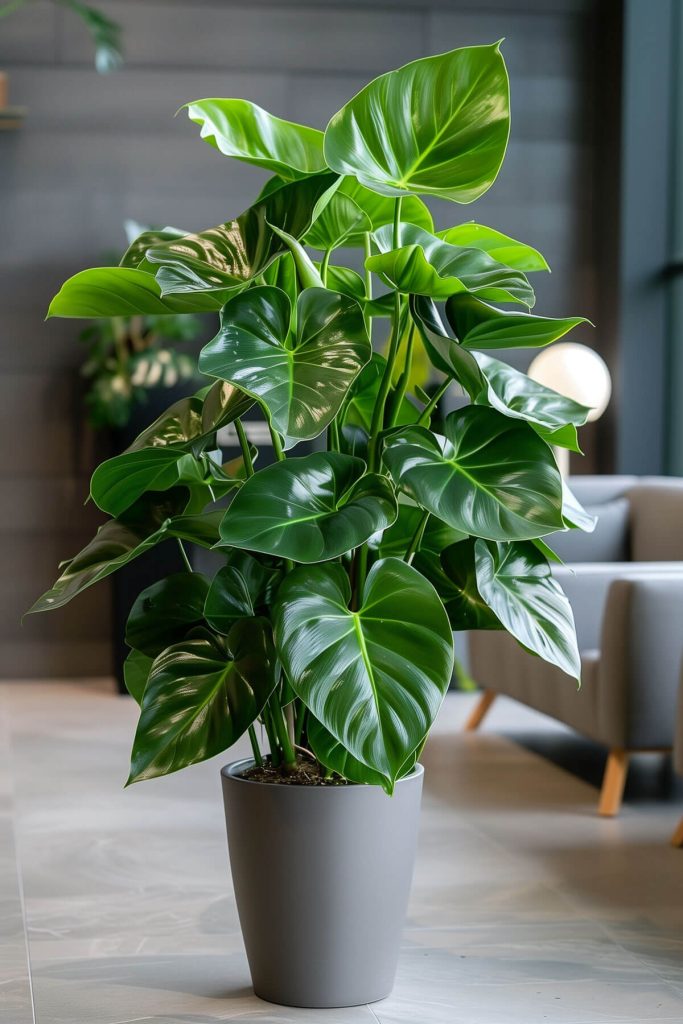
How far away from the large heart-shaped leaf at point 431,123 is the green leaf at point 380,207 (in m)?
0.18

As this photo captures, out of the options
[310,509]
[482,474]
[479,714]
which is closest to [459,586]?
[482,474]

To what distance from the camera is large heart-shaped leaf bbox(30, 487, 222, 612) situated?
1.97 m

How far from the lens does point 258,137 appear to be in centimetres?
201

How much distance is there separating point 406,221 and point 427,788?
6.40 ft

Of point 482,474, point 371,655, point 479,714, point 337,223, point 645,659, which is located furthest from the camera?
point 479,714

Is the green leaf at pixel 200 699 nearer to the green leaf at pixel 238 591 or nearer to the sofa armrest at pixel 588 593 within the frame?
the green leaf at pixel 238 591

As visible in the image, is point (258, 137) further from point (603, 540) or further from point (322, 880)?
Result: point (603, 540)

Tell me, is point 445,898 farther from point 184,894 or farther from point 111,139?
point 111,139

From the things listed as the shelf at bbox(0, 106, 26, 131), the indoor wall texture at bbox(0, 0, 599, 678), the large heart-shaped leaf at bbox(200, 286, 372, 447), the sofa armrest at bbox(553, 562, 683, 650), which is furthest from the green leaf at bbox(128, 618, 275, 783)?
the shelf at bbox(0, 106, 26, 131)

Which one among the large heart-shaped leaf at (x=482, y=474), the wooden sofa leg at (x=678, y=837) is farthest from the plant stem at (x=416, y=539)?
the wooden sofa leg at (x=678, y=837)

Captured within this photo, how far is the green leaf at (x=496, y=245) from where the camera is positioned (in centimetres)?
219

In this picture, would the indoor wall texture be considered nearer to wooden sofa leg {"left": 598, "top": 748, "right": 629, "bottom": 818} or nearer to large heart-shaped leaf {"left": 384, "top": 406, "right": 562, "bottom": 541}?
wooden sofa leg {"left": 598, "top": 748, "right": 629, "bottom": 818}

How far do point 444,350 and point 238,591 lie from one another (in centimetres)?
49

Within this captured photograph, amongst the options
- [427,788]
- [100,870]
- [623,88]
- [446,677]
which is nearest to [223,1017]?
[446,677]
